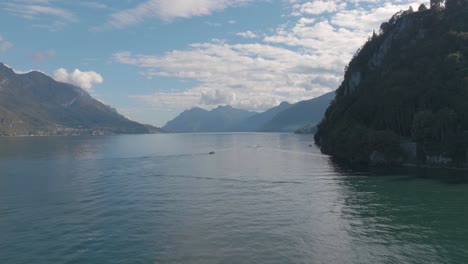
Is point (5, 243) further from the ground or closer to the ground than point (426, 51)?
closer to the ground

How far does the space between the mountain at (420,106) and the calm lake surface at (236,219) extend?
24436 millimetres

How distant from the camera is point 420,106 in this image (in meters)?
156

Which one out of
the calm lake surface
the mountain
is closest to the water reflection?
the calm lake surface

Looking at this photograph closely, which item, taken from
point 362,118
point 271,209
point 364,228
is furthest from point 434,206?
point 362,118

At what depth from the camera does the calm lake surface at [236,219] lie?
158ft

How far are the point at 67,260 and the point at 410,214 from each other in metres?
56.1

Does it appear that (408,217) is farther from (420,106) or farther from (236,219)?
(420,106)

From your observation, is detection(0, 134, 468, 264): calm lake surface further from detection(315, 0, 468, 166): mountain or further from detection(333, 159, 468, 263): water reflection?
detection(315, 0, 468, 166): mountain

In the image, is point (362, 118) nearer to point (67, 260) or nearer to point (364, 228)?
point (364, 228)

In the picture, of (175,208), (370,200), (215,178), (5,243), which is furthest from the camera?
(215,178)

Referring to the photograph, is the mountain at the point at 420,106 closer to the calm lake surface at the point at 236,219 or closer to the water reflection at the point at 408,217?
the calm lake surface at the point at 236,219

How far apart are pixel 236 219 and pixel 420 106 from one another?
12213cm

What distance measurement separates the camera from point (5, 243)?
52.2 m

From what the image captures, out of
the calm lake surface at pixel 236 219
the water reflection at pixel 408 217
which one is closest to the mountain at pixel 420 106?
the calm lake surface at pixel 236 219
